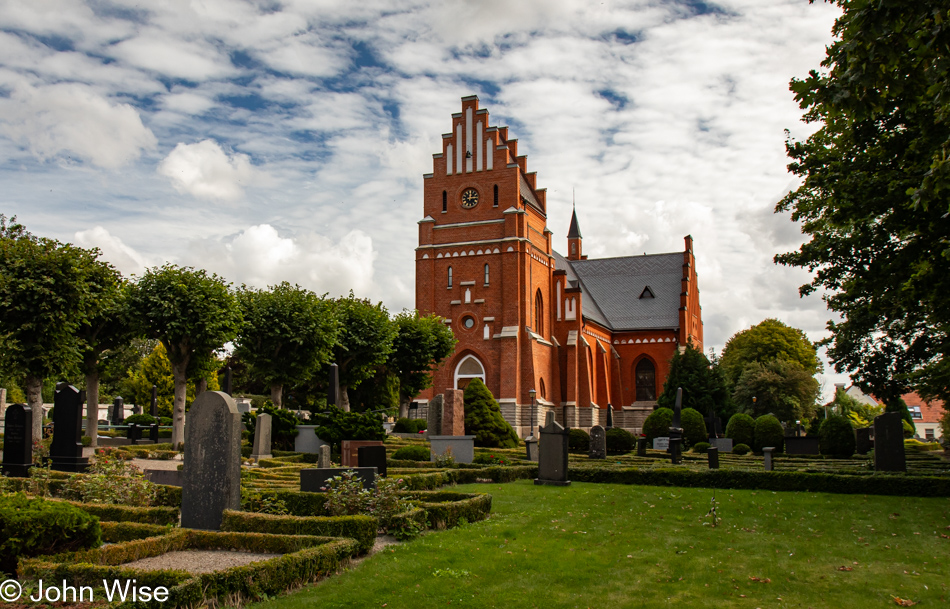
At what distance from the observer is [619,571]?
7.93 meters

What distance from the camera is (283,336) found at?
30266 mm

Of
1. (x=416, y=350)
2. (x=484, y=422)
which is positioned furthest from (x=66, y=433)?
(x=416, y=350)

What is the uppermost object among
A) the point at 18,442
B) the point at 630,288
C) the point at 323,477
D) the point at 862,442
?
the point at 630,288

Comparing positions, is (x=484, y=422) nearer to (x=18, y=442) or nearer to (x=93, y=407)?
(x=93, y=407)

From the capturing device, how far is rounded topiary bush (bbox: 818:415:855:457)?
26375mm

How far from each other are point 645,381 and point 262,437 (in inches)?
1571

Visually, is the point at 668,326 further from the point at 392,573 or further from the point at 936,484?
the point at 392,573

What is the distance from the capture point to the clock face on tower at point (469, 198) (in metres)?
47.0

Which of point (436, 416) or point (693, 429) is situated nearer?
point (436, 416)

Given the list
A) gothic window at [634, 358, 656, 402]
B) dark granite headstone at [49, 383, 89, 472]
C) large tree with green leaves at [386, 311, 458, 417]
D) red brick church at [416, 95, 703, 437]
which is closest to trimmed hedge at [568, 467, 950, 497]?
dark granite headstone at [49, 383, 89, 472]

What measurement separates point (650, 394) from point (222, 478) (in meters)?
49.7

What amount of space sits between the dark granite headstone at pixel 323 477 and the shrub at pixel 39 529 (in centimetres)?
373

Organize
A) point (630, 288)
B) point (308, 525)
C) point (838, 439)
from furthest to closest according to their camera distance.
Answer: point (630, 288) < point (838, 439) < point (308, 525)

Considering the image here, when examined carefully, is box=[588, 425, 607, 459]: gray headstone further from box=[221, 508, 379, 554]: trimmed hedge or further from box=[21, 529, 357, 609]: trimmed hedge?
box=[21, 529, 357, 609]: trimmed hedge
